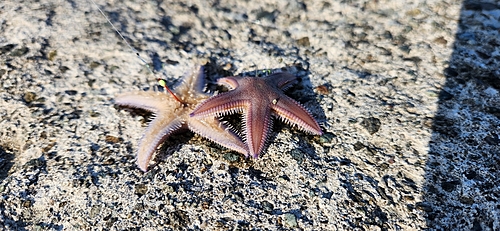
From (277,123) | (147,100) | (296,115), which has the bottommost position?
(277,123)

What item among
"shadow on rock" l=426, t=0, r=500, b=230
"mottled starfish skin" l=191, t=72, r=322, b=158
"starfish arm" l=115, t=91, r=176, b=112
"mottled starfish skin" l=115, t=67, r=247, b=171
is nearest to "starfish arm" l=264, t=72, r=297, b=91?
"mottled starfish skin" l=191, t=72, r=322, b=158

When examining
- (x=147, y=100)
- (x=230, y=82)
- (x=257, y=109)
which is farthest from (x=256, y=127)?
(x=147, y=100)

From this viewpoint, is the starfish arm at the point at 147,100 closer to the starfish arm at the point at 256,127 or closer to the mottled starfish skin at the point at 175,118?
the mottled starfish skin at the point at 175,118

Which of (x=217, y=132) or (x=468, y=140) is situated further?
(x=468, y=140)

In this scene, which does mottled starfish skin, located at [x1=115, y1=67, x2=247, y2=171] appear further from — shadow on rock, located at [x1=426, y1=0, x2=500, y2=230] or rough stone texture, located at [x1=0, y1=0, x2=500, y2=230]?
shadow on rock, located at [x1=426, y1=0, x2=500, y2=230]

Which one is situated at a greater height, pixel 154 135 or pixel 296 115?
pixel 296 115

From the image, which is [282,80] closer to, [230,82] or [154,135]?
[230,82]

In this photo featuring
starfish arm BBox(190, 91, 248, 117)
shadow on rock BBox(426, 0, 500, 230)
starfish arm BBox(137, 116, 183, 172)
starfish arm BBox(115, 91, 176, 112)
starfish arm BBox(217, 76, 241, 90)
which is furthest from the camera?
starfish arm BBox(217, 76, 241, 90)

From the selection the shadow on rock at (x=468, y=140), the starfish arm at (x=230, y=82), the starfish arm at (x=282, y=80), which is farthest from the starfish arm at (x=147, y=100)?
the shadow on rock at (x=468, y=140)
